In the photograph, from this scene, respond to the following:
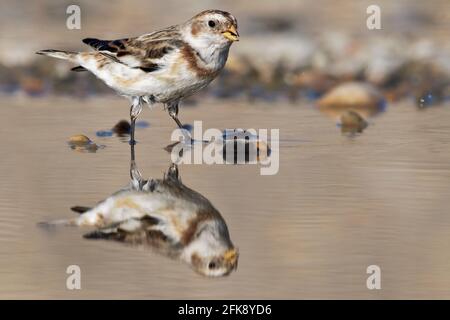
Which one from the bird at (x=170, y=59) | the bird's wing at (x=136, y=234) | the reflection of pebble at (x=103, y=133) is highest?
the bird at (x=170, y=59)

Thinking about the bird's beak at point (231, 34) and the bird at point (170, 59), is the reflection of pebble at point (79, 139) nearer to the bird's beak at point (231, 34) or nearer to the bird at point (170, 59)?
the bird at point (170, 59)

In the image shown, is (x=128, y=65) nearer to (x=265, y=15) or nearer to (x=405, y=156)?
(x=405, y=156)

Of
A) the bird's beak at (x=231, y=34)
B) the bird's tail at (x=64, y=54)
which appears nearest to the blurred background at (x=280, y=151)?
the bird's tail at (x=64, y=54)

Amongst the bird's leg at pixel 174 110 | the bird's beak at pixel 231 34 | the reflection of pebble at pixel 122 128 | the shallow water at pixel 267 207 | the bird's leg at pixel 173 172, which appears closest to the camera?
the shallow water at pixel 267 207

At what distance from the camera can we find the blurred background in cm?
609

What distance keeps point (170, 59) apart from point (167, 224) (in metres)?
3.05

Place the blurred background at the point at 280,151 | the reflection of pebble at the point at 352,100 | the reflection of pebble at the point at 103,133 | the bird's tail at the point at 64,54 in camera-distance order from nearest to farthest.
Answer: the blurred background at the point at 280,151, the bird's tail at the point at 64,54, the reflection of pebble at the point at 103,133, the reflection of pebble at the point at 352,100

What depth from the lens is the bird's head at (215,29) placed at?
388 inches

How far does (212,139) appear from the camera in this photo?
10586mm

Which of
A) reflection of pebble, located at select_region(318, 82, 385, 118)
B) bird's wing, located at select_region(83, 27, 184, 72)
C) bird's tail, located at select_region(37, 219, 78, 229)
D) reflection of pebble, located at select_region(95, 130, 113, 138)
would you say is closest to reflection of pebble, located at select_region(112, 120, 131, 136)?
reflection of pebble, located at select_region(95, 130, 113, 138)

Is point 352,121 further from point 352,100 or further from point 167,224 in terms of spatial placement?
point 167,224

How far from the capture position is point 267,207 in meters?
7.62

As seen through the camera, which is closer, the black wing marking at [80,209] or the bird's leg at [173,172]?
the black wing marking at [80,209]

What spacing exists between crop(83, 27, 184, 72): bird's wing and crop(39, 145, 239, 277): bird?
6.66 ft
